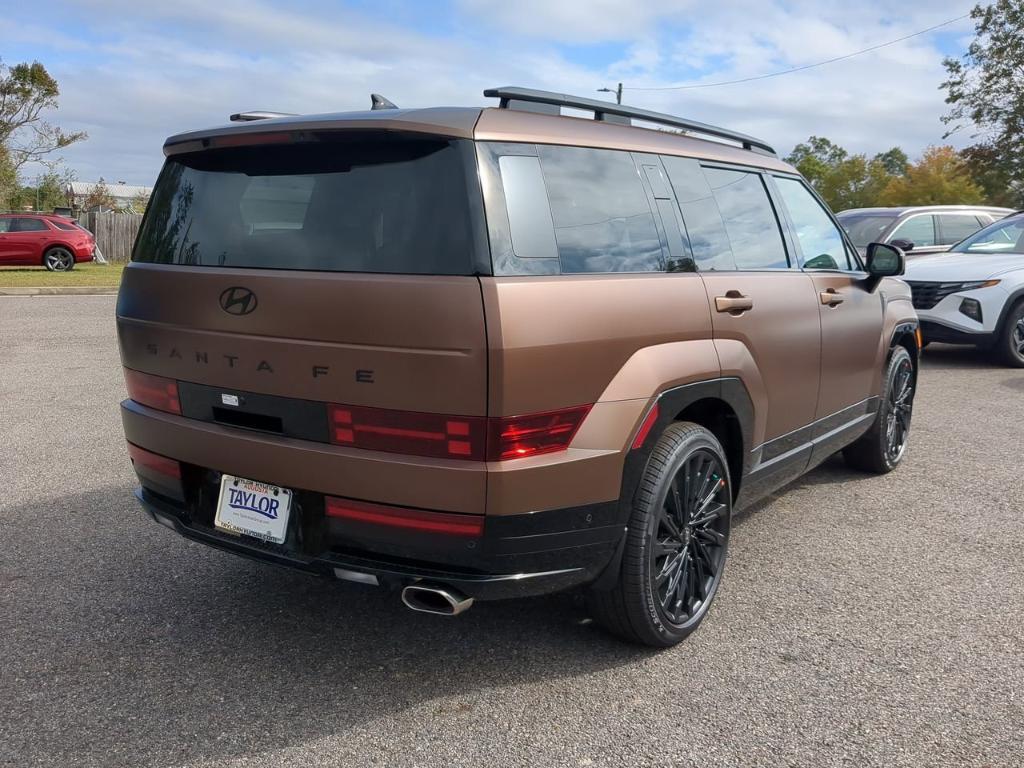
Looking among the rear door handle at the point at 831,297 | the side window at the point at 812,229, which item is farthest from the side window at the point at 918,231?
the rear door handle at the point at 831,297

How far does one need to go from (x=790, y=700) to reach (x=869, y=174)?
234 feet

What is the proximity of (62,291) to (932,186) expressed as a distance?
52.1 meters

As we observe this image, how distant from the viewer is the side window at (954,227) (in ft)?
41.3

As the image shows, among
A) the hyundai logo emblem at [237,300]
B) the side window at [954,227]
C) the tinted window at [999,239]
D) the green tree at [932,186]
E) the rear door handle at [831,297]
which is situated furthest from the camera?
the green tree at [932,186]

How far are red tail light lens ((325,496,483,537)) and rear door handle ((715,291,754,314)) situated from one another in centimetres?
139

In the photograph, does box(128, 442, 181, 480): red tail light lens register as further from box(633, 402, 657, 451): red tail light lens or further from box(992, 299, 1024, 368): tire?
box(992, 299, 1024, 368): tire

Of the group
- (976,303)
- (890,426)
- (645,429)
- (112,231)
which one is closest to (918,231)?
(976,303)

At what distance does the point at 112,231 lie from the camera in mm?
29750

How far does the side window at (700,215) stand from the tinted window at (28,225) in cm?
2278

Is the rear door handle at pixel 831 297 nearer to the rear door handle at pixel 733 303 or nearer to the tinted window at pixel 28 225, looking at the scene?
the rear door handle at pixel 733 303

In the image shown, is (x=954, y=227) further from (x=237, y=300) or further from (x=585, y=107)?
(x=237, y=300)

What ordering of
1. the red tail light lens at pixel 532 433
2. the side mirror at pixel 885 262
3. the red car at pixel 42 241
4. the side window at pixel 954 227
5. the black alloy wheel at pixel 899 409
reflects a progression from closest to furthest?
the red tail light lens at pixel 532 433, the side mirror at pixel 885 262, the black alloy wheel at pixel 899 409, the side window at pixel 954 227, the red car at pixel 42 241

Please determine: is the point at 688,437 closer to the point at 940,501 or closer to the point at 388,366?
the point at 388,366

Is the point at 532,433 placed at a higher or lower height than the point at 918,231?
lower
